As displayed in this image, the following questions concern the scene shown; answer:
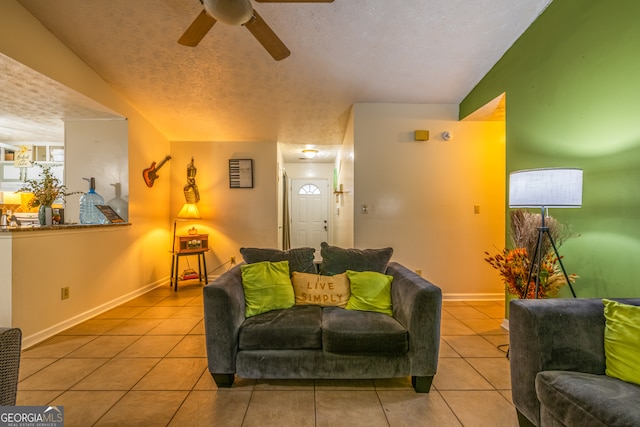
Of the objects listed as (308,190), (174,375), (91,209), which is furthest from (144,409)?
(308,190)

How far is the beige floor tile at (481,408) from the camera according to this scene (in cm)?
141

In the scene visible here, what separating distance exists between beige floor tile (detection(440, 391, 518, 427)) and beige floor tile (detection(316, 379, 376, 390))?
18.1 inches

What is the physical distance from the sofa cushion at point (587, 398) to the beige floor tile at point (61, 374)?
264cm

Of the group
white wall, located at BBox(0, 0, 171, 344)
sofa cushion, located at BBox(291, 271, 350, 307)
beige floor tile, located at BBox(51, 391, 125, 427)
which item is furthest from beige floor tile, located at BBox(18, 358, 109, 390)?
sofa cushion, located at BBox(291, 271, 350, 307)

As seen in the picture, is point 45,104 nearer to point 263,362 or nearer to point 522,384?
point 263,362

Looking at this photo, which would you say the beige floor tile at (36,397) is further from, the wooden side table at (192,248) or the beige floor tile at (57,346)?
the wooden side table at (192,248)

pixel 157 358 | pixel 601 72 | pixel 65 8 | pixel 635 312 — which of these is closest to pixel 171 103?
pixel 65 8

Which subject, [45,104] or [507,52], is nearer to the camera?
[507,52]

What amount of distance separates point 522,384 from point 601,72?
2.09 meters

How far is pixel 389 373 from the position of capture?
1.60 metres

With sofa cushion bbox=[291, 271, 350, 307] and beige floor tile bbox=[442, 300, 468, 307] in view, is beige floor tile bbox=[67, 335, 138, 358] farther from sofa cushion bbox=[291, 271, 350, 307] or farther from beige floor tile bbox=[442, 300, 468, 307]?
beige floor tile bbox=[442, 300, 468, 307]

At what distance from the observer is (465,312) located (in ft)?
9.74

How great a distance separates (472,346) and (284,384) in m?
1.61

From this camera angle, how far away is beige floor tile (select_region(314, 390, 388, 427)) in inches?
54.7
